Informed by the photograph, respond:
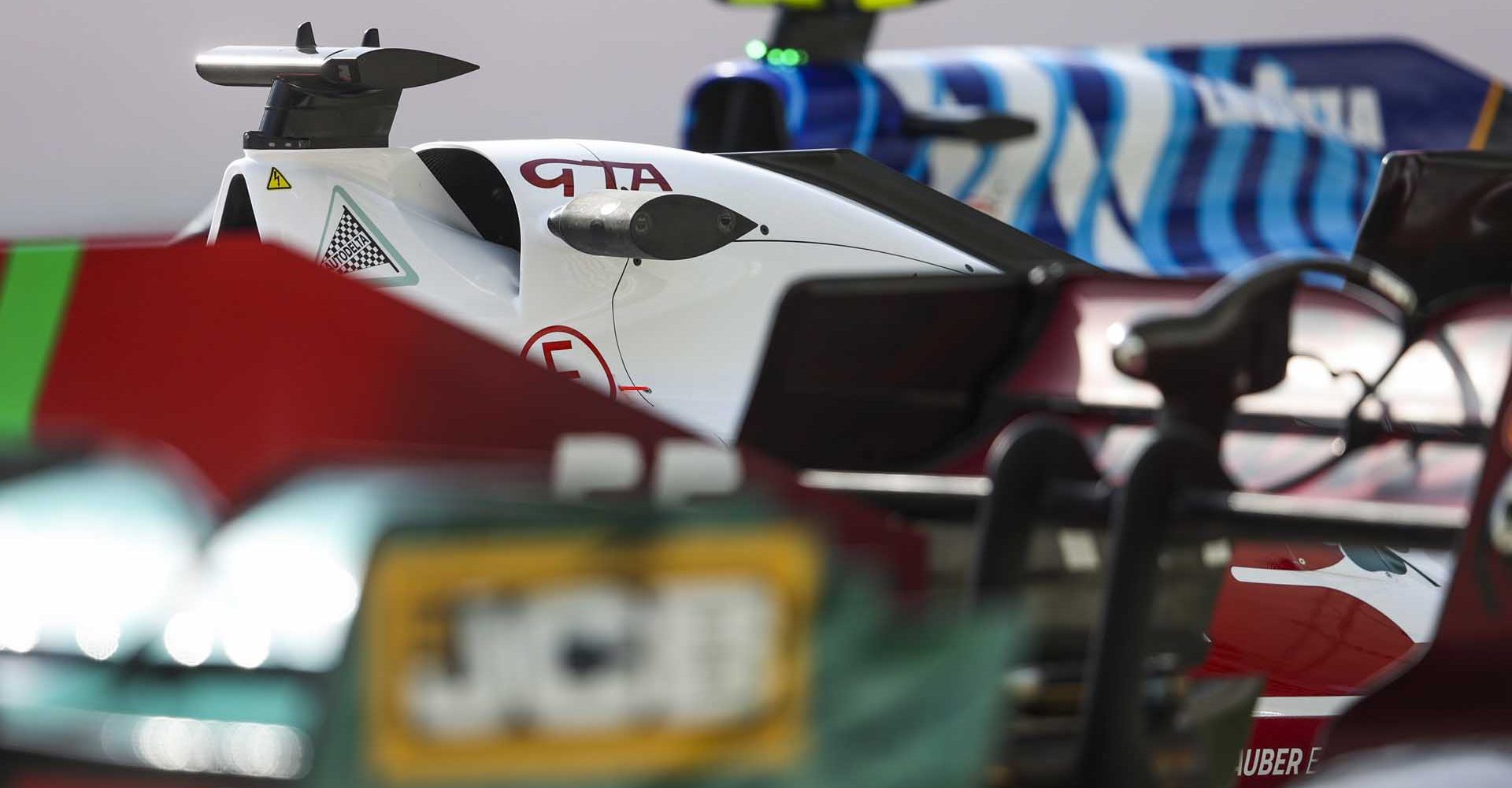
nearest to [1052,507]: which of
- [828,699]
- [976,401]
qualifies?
[828,699]

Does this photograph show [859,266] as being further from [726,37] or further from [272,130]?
[726,37]

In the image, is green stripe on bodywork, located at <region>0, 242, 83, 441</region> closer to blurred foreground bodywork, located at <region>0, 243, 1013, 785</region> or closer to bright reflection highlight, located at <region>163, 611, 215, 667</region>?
blurred foreground bodywork, located at <region>0, 243, 1013, 785</region>

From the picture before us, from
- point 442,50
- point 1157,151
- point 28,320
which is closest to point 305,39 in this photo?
point 28,320

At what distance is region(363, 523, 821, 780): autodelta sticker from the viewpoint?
74 cm

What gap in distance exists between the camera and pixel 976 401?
138 centimetres

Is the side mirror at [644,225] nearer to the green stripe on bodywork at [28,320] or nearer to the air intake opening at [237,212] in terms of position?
the air intake opening at [237,212]

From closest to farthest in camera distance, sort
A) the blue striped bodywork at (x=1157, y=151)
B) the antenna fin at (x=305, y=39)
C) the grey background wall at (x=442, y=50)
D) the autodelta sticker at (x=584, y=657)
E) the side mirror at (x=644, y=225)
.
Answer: the autodelta sticker at (x=584, y=657) < the side mirror at (x=644, y=225) < the antenna fin at (x=305, y=39) < the blue striped bodywork at (x=1157, y=151) < the grey background wall at (x=442, y=50)

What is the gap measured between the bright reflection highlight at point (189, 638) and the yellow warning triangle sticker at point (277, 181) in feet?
5.15

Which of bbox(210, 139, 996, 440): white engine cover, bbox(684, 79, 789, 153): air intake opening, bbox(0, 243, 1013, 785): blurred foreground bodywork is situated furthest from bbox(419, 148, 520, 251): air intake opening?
bbox(0, 243, 1013, 785): blurred foreground bodywork

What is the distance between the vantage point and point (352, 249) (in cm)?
224

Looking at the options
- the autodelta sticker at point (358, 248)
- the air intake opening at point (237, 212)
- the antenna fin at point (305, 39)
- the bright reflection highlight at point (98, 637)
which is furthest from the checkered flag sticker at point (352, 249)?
the bright reflection highlight at point (98, 637)

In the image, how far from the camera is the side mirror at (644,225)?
2.11 metres

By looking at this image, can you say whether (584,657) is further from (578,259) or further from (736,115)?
(736,115)

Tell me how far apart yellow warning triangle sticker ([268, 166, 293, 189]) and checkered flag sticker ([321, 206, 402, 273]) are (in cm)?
8
